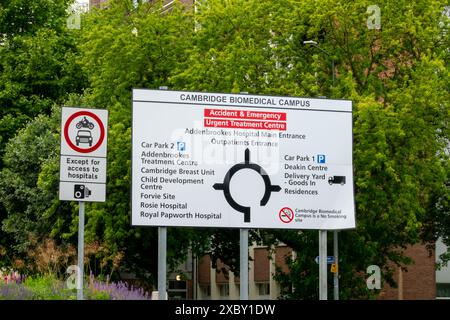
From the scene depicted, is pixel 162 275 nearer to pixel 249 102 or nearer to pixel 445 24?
pixel 249 102

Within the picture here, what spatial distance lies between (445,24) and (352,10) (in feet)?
12.3

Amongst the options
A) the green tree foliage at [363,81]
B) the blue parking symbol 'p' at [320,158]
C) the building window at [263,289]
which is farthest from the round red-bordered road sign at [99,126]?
the building window at [263,289]

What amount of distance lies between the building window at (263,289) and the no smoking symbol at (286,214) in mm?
38129

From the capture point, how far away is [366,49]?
1571 inches

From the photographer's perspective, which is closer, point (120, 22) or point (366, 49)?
point (366, 49)

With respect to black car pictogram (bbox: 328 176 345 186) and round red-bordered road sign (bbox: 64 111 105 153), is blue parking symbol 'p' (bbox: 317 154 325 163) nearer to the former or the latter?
black car pictogram (bbox: 328 176 345 186)

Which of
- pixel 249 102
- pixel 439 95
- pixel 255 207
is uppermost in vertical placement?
pixel 439 95

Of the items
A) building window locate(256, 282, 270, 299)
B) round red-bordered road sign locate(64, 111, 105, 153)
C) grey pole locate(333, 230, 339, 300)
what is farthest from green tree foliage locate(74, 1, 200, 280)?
round red-bordered road sign locate(64, 111, 105, 153)

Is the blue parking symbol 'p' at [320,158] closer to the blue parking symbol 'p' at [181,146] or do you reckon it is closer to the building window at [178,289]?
the blue parking symbol 'p' at [181,146]

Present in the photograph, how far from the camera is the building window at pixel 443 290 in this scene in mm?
53325

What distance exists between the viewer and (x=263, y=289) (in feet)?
197

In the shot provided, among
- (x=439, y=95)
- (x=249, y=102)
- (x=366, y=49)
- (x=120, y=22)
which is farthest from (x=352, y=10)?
(x=249, y=102)

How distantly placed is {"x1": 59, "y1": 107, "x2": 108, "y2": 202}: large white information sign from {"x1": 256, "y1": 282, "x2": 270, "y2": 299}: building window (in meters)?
42.2
